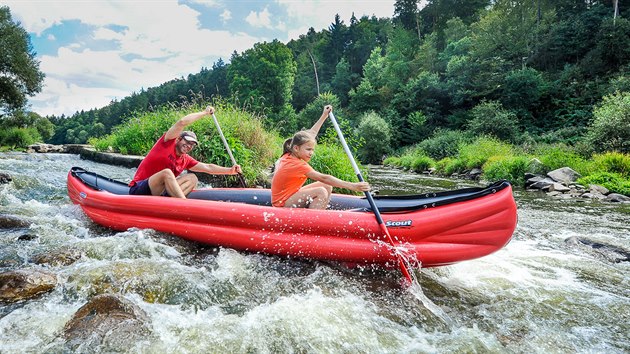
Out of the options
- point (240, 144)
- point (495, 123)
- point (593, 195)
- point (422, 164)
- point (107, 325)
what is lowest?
point (422, 164)

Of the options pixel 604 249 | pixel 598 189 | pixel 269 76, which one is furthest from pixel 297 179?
pixel 269 76

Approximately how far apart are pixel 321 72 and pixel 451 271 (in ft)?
175

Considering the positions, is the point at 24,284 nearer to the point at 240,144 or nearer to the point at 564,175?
the point at 240,144

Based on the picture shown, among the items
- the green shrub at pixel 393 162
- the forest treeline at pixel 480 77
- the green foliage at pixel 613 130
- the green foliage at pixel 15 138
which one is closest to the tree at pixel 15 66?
the green foliage at pixel 15 138

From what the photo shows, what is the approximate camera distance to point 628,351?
225cm

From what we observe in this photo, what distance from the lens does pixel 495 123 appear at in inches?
777

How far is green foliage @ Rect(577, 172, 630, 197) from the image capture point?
8537 millimetres

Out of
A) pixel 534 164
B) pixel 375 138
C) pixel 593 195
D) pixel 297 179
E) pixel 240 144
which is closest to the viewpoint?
pixel 297 179

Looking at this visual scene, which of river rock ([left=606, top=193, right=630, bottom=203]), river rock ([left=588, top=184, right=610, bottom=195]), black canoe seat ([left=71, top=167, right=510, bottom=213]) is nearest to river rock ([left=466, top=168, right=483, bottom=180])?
river rock ([left=588, top=184, right=610, bottom=195])

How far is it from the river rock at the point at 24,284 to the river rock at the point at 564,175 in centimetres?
1090

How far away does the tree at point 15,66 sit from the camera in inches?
750

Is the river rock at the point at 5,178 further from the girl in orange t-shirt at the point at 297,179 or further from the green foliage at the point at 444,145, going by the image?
the green foliage at the point at 444,145

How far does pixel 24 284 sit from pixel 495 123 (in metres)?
20.9

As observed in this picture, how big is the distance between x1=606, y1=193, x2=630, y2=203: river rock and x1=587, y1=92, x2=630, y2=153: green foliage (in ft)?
13.0
